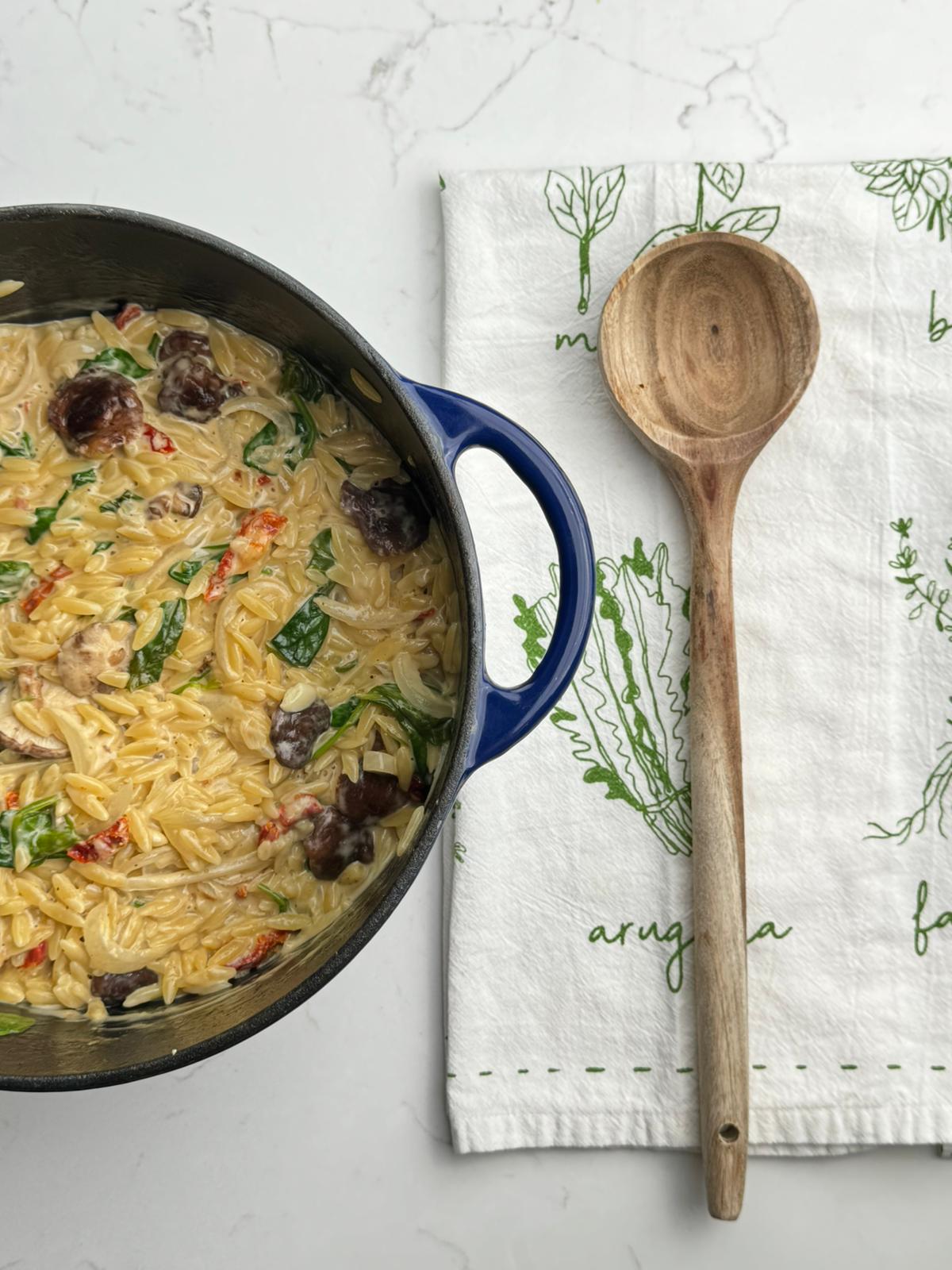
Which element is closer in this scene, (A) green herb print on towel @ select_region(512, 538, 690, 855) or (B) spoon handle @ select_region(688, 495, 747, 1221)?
(B) spoon handle @ select_region(688, 495, 747, 1221)

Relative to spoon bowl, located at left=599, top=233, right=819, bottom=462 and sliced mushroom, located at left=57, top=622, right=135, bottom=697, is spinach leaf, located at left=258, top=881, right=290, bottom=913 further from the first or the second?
spoon bowl, located at left=599, top=233, right=819, bottom=462

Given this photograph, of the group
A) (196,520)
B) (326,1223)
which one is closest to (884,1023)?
(326,1223)

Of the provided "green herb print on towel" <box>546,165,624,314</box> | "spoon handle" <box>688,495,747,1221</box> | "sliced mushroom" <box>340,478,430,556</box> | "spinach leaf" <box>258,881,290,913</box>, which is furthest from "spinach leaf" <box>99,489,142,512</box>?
"spoon handle" <box>688,495,747,1221</box>

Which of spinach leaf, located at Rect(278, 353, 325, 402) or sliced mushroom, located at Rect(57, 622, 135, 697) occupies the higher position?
spinach leaf, located at Rect(278, 353, 325, 402)

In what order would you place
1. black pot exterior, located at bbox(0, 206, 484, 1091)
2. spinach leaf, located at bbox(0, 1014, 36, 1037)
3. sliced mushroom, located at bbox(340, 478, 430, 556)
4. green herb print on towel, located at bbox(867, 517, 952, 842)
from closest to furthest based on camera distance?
black pot exterior, located at bbox(0, 206, 484, 1091) → spinach leaf, located at bbox(0, 1014, 36, 1037) → sliced mushroom, located at bbox(340, 478, 430, 556) → green herb print on towel, located at bbox(867, 517, 952, 842)

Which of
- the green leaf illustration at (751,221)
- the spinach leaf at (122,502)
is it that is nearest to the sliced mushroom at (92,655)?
the spinach leaf at (122,502)

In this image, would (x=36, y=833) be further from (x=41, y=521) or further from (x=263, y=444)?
(x=263, y=444)

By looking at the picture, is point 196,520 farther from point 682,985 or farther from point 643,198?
point 682,985

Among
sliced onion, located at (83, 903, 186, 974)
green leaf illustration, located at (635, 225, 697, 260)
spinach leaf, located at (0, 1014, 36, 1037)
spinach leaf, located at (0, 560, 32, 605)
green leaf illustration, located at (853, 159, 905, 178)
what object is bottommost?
spinach leaf, located at (0, 1014, 36, 1037)
